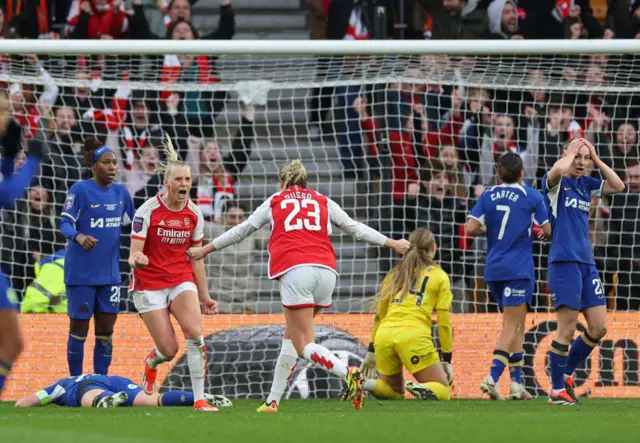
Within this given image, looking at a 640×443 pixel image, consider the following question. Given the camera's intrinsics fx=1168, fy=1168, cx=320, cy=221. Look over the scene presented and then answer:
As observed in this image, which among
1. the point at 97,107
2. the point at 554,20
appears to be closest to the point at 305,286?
the point at 97,107

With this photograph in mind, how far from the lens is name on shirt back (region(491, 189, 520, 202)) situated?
10172 millimetres

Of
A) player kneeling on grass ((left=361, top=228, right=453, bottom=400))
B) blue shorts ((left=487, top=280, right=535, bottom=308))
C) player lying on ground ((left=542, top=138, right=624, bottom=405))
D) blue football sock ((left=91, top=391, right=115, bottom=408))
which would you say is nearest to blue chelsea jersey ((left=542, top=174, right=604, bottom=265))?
player lying on ground ((left=542, top=138, right=624, bottom=405))

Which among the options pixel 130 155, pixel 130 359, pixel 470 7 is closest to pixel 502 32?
A: pixel 470 7

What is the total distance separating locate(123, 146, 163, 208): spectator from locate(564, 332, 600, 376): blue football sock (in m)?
5.22

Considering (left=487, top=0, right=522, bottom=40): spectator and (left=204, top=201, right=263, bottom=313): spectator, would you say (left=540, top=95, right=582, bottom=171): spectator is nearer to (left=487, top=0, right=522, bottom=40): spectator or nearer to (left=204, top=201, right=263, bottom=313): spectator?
(left=487, top=0, right=522, bottom=40): spectator

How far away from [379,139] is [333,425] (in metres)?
6.78

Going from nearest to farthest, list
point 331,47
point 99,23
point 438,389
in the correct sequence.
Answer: point 438,389 < point 331,47 < point 99,23

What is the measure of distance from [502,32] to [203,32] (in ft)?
13.2

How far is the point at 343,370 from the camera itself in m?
7.93

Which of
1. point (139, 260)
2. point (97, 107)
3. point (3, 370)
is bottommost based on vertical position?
point (3, 370)

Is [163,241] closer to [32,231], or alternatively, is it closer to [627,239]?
[32,231]

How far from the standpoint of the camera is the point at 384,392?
1034 centimetres

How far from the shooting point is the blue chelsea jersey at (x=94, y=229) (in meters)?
10.1

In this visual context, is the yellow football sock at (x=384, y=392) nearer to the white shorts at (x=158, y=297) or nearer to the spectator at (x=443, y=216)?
the white shorts at (x=158, y=297)
